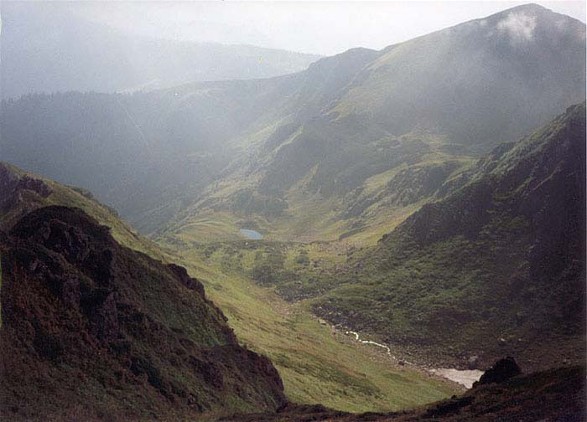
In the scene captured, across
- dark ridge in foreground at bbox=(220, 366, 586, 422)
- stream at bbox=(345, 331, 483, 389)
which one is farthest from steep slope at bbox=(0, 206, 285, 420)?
stream at bbox=(345, 331, 483, 389)

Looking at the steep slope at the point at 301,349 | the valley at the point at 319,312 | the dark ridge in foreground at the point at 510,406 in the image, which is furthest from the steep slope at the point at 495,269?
the dark ridge in foreground at the point at 510,406

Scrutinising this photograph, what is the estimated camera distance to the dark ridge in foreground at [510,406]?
90.9 feet

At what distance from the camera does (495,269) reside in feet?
389

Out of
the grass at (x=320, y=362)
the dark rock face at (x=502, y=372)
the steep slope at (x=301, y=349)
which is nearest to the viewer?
the dark rock face at (x=502, y=372)

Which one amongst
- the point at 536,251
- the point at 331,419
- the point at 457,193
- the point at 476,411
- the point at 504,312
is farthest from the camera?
the point at 457,193

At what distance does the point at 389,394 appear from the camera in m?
76.4

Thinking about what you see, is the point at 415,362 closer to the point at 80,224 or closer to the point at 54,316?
the point at 80,224

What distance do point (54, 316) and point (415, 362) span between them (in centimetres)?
7541

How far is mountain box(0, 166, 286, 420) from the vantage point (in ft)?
107

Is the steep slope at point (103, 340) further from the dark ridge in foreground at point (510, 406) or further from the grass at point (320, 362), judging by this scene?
the grass at point (320, 362)

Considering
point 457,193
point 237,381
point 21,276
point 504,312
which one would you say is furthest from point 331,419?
point 457,193

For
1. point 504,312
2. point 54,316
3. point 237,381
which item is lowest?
point 504,312

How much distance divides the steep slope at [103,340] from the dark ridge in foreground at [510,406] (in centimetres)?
659

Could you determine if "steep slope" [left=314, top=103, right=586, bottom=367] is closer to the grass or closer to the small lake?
the small lake
